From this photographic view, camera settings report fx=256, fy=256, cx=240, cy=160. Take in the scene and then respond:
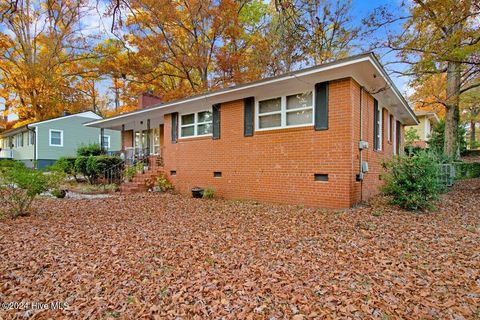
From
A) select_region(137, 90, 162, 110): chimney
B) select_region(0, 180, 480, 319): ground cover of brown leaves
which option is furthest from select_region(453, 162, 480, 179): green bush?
select_region(137, 90, 162, 110): chimney

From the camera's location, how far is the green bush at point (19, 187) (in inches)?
231

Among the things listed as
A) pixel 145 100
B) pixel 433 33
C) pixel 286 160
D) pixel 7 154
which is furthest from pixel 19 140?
pixel 433 33

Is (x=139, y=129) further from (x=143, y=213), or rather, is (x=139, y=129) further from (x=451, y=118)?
(x=451, y=118)

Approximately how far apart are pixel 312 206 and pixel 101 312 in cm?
553

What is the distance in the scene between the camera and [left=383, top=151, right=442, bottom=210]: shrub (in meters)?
6.05

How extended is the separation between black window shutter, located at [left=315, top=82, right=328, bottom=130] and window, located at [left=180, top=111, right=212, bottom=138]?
4.11m

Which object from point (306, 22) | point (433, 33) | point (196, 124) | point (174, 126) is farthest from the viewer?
point (174, 126)

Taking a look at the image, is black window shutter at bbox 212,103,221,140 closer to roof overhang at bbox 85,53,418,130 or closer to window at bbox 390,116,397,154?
roof overhang at bbox 85,53,418,130

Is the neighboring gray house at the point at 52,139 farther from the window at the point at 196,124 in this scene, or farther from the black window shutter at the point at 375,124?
the black window shutter at the point at 375,124

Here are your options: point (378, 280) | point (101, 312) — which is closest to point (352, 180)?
point (378, 280)

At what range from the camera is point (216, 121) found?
911 centimetres

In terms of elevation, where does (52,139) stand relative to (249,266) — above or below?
above

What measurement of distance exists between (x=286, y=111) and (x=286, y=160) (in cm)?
144

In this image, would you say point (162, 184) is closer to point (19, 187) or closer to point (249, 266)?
point (19, 187)
